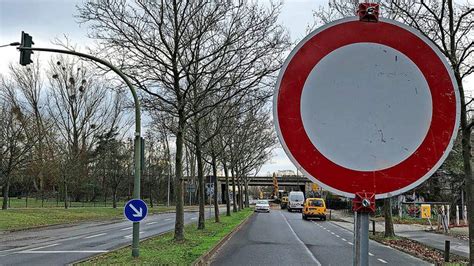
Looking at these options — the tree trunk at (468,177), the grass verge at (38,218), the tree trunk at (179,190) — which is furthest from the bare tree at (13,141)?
the tree trunk at (468,177)

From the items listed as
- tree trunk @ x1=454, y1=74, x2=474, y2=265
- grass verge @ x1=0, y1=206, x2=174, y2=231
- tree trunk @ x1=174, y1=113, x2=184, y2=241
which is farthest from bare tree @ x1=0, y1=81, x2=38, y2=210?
tree trunk @ x1=454, y1=74, x2=474, y2=265

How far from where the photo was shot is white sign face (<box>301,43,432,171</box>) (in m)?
1.85

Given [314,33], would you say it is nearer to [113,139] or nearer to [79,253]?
[79,253]

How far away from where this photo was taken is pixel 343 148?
1.89 metres

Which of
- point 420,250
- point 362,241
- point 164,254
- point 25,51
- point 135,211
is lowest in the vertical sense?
point 420,250

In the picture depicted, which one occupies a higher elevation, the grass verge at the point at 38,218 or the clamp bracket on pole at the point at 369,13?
the clamp bracket on pole at the point at 369,13

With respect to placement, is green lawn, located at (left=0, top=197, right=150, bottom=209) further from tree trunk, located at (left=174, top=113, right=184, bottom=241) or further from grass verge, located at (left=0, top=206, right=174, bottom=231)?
tree trunk, located at (left=174, top=113, right=184, bottom=241)

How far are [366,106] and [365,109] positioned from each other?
1 centimetres

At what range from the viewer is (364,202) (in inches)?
71.2

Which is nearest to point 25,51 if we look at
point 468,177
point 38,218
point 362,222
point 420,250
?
point 468,177

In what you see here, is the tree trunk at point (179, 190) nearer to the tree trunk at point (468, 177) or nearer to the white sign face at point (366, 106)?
the tree trunk at point (468, 177)

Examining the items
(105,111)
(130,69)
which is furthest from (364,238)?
(105,111)

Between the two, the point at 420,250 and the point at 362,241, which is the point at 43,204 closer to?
the point at 420,250

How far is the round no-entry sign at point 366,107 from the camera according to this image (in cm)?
184
